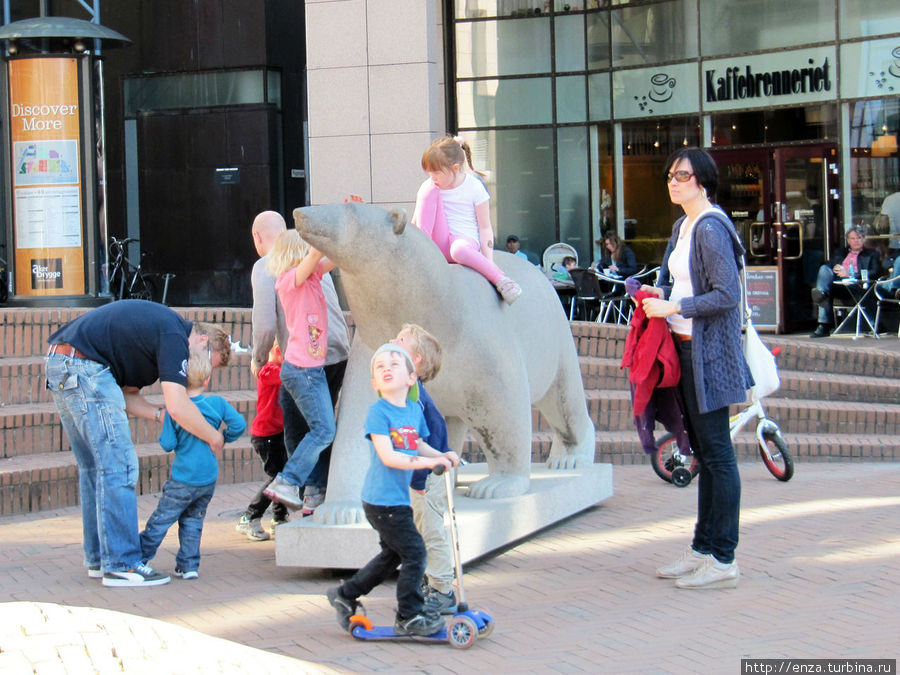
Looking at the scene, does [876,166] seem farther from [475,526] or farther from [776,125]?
[475,526]

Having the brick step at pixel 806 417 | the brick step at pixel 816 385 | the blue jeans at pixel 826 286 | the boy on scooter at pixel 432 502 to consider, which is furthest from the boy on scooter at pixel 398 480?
the blue jeans at pixel 826 286

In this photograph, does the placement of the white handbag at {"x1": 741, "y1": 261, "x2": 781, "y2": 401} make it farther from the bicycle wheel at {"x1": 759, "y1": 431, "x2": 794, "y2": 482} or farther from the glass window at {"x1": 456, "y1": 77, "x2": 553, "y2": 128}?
the glass window at {"x1": 456, "y1": 77, "x2": 553, "y2": 128}

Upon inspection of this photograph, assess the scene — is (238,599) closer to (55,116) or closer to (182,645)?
(182,645)

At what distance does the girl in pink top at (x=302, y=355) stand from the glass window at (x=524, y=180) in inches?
514

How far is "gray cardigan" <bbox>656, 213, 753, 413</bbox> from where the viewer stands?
5.76m

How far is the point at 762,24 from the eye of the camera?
17.1 metres

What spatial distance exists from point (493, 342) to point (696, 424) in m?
1.19

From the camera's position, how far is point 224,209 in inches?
770

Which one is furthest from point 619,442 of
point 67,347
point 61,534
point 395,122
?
point 395,122

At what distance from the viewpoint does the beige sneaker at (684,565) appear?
6070mm

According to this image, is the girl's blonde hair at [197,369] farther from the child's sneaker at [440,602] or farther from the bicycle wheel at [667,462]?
the bicycle wheel at [667,462]

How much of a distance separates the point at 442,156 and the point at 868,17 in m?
11.3

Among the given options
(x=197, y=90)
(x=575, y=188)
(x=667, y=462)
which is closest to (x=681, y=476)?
(x=667, y=462)

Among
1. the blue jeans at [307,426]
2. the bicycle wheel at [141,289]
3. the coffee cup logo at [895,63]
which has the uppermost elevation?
the coffee cup logo at [895,63]
